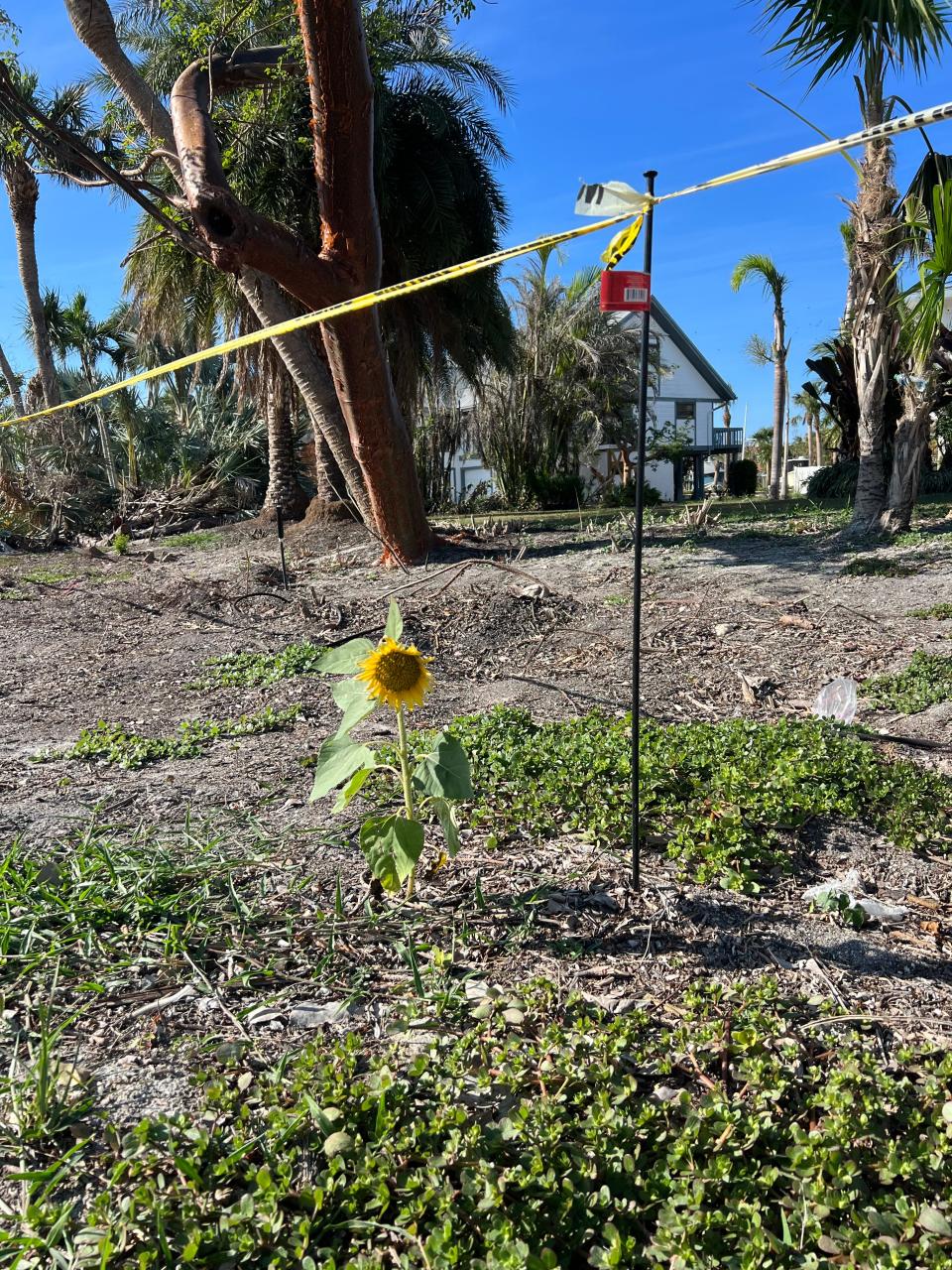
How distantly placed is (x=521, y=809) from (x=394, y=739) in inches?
34.2

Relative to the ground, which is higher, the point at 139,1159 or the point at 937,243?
the point at 937,243

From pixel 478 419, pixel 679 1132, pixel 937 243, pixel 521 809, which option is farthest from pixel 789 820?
pixel 478 419

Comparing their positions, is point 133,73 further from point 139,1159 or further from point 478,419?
point 478,419

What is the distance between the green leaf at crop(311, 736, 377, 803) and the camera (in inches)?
86.4

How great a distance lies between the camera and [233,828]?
2945mm

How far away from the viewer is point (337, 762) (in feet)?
7.39

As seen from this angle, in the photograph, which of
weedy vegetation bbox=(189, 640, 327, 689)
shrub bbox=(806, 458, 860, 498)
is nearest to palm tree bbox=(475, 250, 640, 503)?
shrub bbox=(806, 458, 860, 498)

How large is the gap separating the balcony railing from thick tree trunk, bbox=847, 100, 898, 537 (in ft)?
99.0

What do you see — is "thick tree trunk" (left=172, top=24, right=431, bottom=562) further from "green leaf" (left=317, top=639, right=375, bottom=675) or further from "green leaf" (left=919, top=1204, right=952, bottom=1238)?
"green leaf" (left=919, top=1204, right=952, bottom=1238)

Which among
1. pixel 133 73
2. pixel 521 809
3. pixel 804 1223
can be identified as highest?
pixel 133 73

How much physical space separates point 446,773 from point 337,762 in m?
0.27

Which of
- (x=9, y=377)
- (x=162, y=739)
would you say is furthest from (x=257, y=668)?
(x=9, y=377)

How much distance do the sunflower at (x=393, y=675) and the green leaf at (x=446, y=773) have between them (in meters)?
0.14

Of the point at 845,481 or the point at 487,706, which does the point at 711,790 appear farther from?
the point at 845,481
